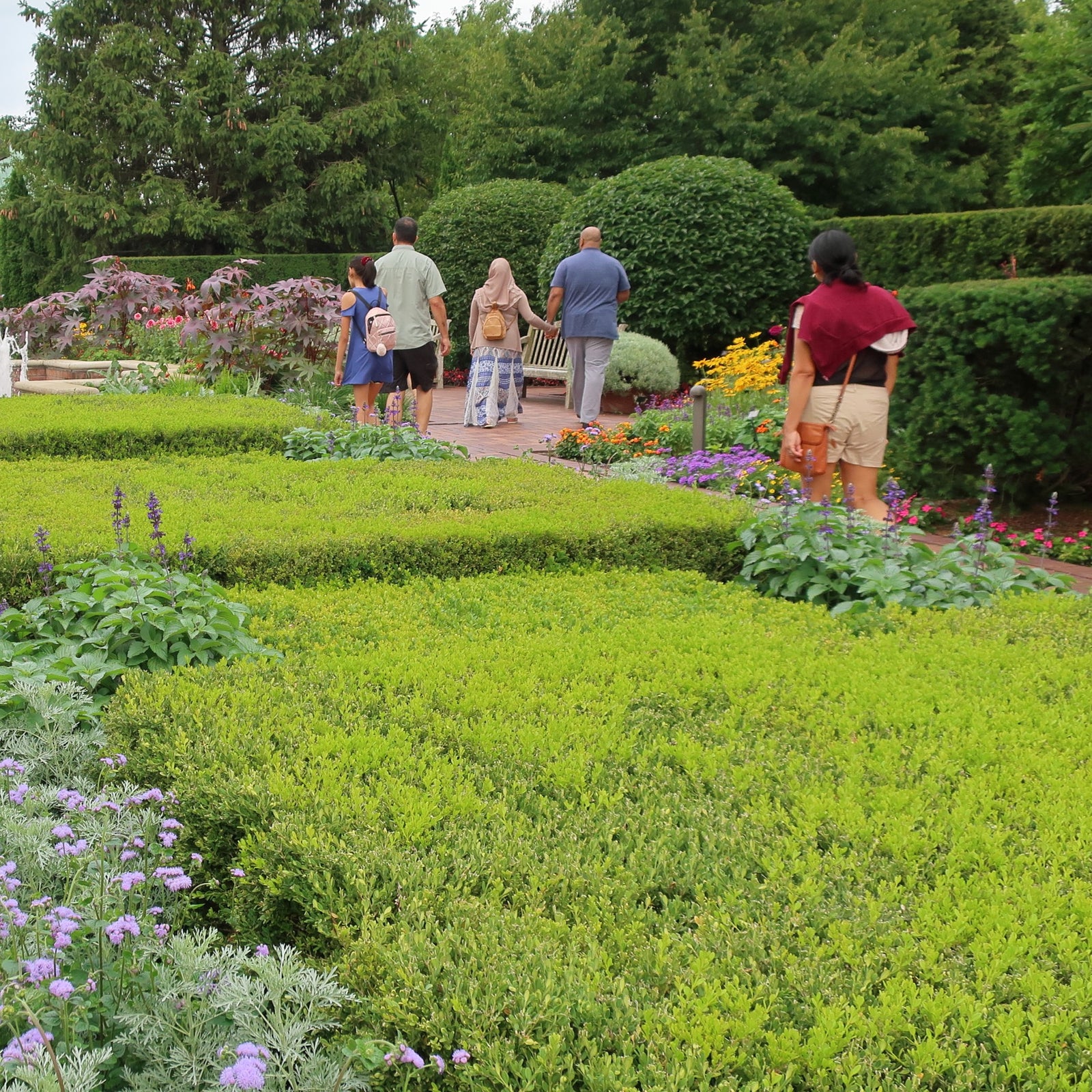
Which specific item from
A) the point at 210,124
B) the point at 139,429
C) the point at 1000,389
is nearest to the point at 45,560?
the point at 139,429

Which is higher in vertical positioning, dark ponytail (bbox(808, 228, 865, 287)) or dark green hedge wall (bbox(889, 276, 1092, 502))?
dark ponytail (bbox(808, 228, 865, 287))

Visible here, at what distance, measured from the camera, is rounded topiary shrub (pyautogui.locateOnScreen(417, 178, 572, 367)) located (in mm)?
18484

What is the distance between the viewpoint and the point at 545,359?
51.3 feet

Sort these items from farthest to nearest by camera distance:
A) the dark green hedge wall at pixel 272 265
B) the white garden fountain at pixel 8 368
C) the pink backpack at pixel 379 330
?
the dark green hedge wall at pixel 272 265 < the white garden fountain at pixel 8 368 < the pink backpack at pixel 379 330

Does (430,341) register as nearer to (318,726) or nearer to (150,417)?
(150,417)

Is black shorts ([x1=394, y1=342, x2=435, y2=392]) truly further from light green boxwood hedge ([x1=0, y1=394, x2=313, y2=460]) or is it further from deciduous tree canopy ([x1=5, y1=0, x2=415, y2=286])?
deciduous tree canopy ([x1=5, y1=0, x2=415, y2=286])

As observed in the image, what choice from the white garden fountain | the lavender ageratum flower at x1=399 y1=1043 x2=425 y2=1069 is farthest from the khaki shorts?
the white garden fountain

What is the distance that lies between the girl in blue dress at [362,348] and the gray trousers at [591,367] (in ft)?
7.18

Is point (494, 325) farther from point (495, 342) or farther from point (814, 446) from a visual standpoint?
point (814, 446)

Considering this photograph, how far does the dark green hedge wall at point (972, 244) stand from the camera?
1091cm

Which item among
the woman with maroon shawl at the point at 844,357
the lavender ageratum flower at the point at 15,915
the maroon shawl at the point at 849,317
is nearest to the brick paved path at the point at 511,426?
the woman with maroon shawl at the point at 844,357

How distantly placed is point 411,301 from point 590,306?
6.53ft

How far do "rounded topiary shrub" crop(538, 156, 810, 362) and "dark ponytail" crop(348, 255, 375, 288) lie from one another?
5.78 m

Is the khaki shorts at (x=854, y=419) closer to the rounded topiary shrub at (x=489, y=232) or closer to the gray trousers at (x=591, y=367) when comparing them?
the gray trousers at (x=591, y=367)
